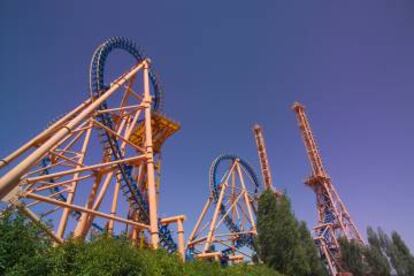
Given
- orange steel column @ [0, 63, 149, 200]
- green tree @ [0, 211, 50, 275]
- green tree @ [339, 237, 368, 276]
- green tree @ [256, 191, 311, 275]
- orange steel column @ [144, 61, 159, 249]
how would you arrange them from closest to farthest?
green tree @ [0, 211, 50, 275] < orange steel column @ [0, 63, 149, 200] < orange steel column @ [144, 61, 159, 249] < green tree @ [256, 191, 311, 275] < green tree @ [339, 237, 368, 276]

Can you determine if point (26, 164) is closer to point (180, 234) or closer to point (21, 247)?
point (21, 247)

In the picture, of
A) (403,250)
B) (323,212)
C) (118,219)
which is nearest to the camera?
(118,219)

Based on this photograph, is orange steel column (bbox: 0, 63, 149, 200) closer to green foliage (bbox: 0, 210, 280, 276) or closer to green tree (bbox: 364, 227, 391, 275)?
green foliage (bbox: 0, 210, 280, 276)

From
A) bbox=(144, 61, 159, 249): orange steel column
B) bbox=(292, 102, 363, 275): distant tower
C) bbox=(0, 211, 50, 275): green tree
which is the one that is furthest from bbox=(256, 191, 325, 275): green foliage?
bbox=(292, 102, 363, 275): distant tower

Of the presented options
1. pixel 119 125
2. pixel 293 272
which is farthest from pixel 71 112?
pixel 293 272

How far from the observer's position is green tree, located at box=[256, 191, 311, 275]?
1519cm

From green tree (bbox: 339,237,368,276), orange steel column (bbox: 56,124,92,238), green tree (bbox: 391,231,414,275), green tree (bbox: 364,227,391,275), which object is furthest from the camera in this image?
green tree (bbox: 391,231,414,275)

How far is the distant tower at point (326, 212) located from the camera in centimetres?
3538

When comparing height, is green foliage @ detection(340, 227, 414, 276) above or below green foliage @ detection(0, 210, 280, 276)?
above

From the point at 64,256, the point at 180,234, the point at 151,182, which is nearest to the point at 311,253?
the point at 180,234

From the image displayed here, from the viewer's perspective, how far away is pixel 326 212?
129 feet

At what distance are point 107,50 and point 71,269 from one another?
12.3m

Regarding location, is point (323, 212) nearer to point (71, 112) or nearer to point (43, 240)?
point (71, 112)

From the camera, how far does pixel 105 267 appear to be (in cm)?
670
